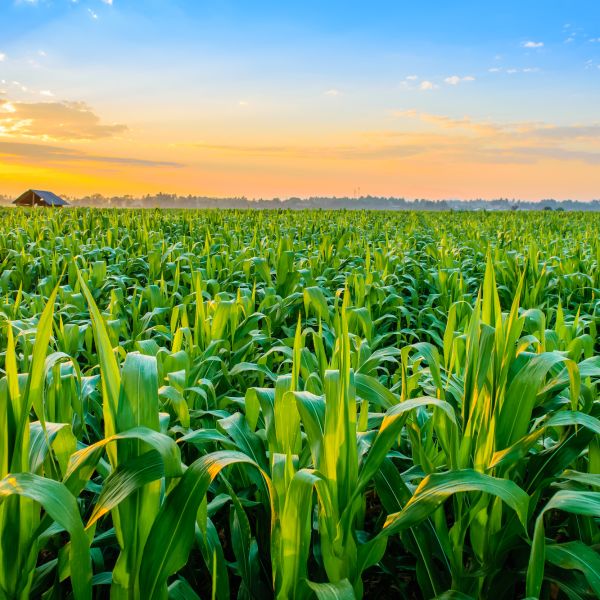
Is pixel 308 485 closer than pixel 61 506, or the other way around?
pixel 61 506

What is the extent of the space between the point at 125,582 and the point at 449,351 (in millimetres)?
1772

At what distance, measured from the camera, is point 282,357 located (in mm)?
3006

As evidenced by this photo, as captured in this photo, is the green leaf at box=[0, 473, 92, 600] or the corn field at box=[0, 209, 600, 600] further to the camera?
the corn field at box=[0, 209, 600, 600]

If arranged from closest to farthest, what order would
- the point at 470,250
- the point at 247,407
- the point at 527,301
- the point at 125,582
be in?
the point at 125,582 → the point at 247,407 → the point at 527,301 → the point at 470,250

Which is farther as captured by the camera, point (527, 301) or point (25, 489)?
point (527, 301)

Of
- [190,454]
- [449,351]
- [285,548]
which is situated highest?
[449,351]

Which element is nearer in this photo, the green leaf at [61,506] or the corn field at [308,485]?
the green leaf at [61,506]

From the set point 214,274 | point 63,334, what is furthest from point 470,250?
point 63,334

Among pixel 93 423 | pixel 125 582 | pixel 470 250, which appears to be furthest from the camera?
pixel 470 250

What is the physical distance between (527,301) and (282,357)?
8.74 feet

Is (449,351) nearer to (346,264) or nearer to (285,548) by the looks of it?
(285,548)

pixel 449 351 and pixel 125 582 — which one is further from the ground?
pixel 449 351

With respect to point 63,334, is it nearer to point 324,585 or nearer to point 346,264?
point 324,585

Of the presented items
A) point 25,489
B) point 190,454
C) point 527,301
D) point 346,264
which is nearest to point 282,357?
point 190,454
